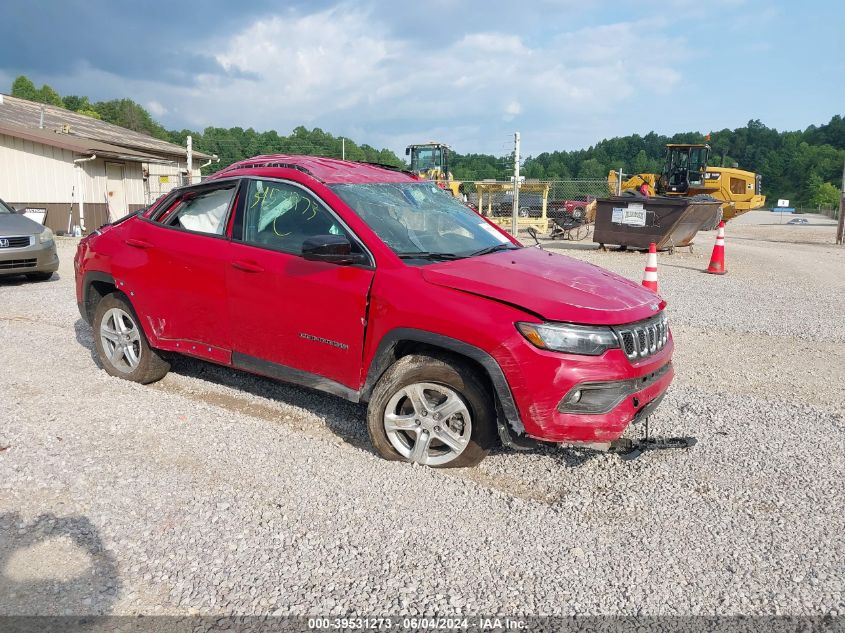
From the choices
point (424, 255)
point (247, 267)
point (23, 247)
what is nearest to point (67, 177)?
point (23, 247)

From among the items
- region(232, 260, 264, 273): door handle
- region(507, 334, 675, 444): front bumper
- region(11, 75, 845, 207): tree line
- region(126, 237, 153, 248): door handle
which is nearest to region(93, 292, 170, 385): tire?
region(126, 237, 153, 248): door handle

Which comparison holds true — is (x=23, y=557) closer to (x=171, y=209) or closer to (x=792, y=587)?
(x=171, y=209)

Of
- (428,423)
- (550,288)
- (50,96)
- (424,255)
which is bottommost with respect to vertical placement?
(428,423)

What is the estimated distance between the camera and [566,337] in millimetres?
3301

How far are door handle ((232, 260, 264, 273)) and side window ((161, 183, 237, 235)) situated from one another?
1.18ft

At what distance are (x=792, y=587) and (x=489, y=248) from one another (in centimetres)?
251

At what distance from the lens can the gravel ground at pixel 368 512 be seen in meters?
2.66

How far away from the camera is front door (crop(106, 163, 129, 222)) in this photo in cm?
2280

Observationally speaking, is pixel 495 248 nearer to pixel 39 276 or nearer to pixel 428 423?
pixel 428 423

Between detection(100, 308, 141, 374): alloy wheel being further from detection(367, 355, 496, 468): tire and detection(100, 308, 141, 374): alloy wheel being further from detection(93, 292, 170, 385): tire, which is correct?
detection(367, 355, 496, 468): tire

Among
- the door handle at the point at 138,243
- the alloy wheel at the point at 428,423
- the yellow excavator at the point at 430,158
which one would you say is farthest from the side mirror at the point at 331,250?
the yellow excavator at the point at 430,158

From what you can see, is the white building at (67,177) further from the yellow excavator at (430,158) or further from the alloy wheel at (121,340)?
the alloy wheel at (121,340)

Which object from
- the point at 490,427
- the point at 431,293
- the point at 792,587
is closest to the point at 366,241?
the point at 431,293

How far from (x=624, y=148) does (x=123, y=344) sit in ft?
326
